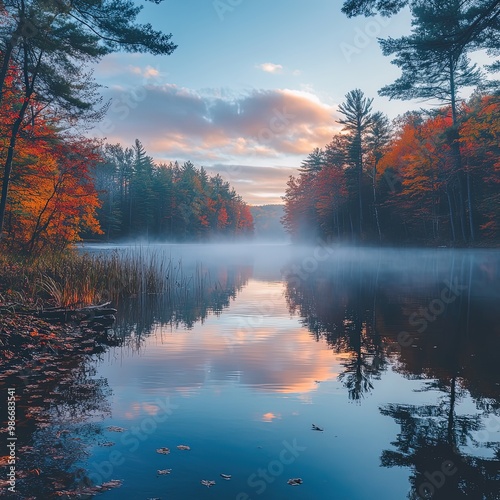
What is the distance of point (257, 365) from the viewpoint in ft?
29.0

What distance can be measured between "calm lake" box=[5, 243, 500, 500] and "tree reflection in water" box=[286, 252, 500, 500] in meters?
0.03

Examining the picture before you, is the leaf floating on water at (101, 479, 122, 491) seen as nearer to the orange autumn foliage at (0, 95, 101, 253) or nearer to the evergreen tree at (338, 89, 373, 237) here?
the orange autumn foliage at (0, 95, 101, 253)

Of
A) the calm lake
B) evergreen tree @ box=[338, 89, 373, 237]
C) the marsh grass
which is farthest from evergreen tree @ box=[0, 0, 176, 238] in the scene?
evergreen tree @ box=[338, 89, 373, 237]

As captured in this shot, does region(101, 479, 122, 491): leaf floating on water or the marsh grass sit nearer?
region(101, 479, 122, 491): leaf floating on water

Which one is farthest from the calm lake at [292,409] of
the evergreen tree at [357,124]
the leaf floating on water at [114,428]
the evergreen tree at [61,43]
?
the evergreen tree at [357,124]

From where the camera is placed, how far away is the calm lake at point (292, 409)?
177 inches

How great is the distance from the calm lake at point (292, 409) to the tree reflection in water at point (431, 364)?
0.03 m

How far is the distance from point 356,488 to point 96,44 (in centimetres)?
1606

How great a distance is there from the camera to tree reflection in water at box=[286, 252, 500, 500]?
475cm

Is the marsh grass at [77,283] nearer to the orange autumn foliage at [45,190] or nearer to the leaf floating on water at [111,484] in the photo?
the orange autumn foliage at [45,190]

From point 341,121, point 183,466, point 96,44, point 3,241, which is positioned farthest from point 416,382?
point 341,121

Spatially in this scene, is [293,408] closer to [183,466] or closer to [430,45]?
[183,466]

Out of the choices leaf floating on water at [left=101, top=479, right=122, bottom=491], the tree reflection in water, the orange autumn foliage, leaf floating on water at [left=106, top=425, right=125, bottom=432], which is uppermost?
the orange autumn foliage

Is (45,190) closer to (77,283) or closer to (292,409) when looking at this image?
(77,283)
